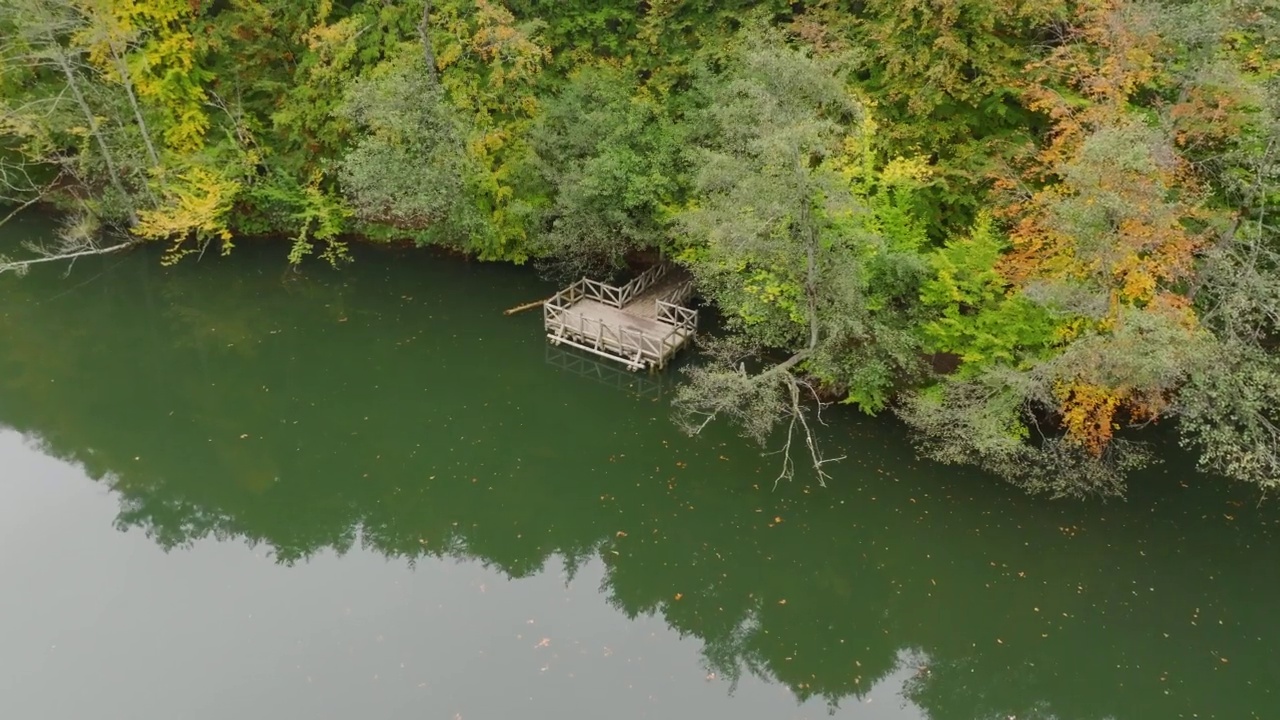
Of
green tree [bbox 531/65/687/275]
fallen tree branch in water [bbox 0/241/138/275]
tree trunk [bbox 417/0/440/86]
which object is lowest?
fallen tree branch in water [bbox 0/241/138/275]

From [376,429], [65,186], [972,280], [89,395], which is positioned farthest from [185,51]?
[972,280]

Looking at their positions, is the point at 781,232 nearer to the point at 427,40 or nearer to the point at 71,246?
the point at 427,40

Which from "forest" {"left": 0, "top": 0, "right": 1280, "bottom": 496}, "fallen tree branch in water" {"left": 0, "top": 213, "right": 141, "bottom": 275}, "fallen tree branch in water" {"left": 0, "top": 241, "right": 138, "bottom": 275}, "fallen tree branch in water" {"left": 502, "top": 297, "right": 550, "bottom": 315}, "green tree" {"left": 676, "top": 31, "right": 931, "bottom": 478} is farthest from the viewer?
"fallen tree branch in water" {"left": 0, "top": 213, "right": 141, "bottom": 275}

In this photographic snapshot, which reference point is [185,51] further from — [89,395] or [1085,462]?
[1085,462]

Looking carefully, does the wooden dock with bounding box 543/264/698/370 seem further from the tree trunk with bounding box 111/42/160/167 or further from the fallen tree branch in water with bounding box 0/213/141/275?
the fallen tree branch in water with bounding box 0/213/141/275

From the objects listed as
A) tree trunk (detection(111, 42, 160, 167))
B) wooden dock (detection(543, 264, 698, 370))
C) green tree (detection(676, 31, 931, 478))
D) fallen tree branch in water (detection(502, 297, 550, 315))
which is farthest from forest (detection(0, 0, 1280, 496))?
fallen tree branch in water (detection(502, 297, 550, 315))

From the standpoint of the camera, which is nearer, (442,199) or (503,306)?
(442,199)

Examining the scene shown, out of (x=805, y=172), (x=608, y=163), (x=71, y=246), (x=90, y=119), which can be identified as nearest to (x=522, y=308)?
(x=608, y=163)
